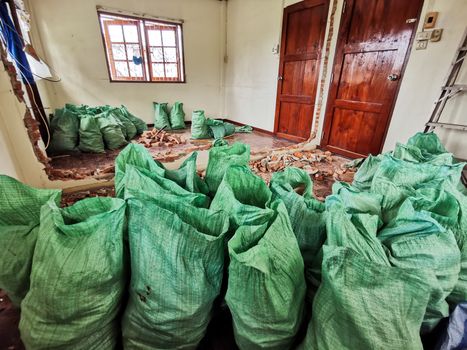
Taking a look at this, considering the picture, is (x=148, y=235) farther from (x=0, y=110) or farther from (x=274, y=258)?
(x=0, y=110)

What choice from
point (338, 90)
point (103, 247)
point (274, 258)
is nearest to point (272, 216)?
point (274, 258)

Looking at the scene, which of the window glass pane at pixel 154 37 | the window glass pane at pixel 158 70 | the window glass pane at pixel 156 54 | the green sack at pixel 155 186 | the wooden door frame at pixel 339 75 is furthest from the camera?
the window glass pane at pixel 158 70

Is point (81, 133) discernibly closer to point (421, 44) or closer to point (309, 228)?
point (309, 228)

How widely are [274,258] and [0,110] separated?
198 centimetres

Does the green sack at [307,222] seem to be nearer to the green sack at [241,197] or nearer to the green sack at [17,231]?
the green sack at [241,197]

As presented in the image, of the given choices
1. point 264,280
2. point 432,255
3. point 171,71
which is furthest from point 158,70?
point 432,255

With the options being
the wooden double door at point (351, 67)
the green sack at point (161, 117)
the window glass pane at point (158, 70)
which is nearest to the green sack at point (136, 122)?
the green sack at point (161, 117)

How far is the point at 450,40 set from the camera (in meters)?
1.99

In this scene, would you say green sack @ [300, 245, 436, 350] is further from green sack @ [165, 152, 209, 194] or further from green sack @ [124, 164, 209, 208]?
green sack @ [165, 152, 209, 194]

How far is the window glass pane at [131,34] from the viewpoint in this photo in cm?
410

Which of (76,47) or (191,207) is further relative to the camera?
(76,47)

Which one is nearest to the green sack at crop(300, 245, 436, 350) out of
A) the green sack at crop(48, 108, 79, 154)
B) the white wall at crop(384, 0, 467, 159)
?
the white wall at crop(384, 0, 467, 159)

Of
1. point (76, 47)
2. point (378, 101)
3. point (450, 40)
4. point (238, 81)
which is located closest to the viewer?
point (450, 40)

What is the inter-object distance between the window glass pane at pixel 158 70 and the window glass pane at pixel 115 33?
2.37 ft
